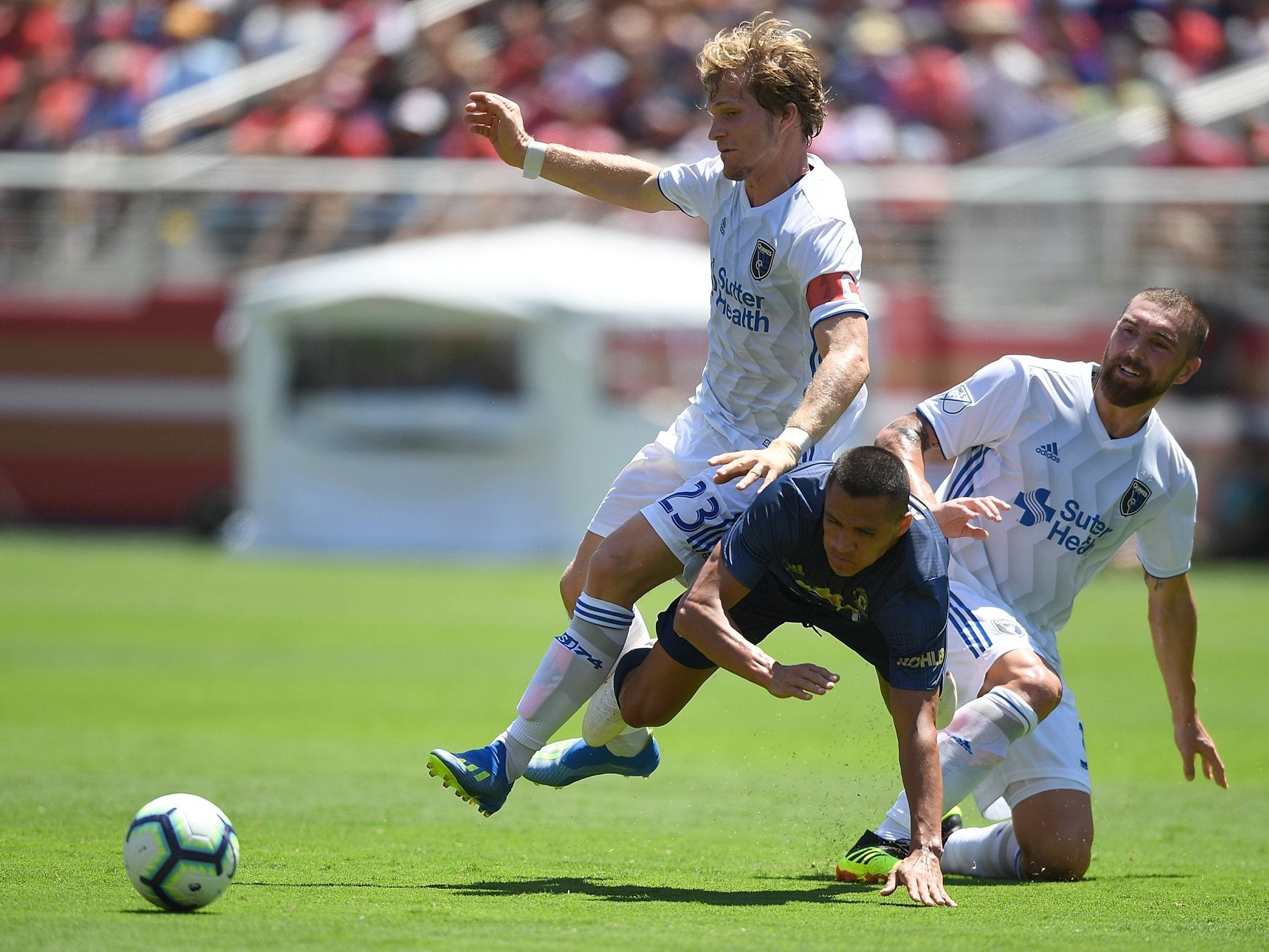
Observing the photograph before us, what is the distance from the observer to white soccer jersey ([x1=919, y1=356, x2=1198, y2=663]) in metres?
6.25

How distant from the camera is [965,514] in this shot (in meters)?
5.67

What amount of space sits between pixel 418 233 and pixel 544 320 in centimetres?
338

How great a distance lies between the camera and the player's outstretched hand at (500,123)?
6.52 meters

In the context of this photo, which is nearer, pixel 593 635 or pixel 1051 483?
pixel 593 635

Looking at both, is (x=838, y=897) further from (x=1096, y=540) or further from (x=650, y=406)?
(x=650, y=406)

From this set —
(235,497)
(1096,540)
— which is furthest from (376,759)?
(235,497)

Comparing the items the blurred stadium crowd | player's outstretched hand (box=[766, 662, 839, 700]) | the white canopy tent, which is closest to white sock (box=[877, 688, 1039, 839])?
player's outstretched hand (box=[766, 662, 839, 700])

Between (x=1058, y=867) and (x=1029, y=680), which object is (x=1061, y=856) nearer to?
(x=1058, y=867)

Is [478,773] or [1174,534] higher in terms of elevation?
[1174,534]

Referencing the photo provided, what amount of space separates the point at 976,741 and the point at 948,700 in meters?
0.35

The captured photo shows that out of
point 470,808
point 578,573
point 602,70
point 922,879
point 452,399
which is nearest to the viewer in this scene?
point 922,879

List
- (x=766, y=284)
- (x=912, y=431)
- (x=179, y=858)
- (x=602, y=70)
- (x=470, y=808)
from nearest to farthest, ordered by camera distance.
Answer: (x=179, y=858) < (x=766, y=284) < (x=912, y=431) < (x=470, y=808) < (x=602, y=70)

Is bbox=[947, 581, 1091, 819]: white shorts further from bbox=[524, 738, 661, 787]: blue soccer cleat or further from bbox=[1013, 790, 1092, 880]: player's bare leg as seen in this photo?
bbox=[524, 738, 661, 787]: blue soccer cleat

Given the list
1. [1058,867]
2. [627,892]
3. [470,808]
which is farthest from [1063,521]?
[470,808]
